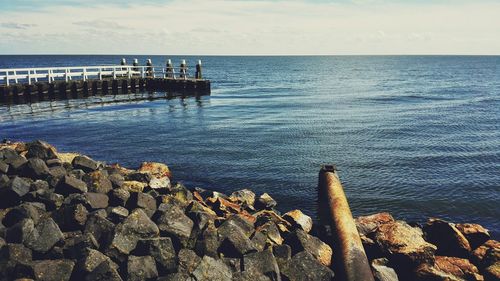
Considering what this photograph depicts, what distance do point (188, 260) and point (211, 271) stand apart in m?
0.53

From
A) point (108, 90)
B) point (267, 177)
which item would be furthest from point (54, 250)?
point (108, 90)

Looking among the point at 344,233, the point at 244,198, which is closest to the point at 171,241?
the point at 344,233

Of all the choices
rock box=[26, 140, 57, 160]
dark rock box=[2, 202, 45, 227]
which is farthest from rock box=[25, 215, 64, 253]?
rock box=[26, 140, 57, 160]

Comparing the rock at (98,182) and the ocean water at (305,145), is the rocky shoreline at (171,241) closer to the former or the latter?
the rock at (98,182)

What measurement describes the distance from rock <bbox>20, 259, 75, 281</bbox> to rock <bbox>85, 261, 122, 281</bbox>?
0.45m

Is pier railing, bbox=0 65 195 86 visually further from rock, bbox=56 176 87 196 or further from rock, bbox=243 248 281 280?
rock, bbox=243 248 281 280

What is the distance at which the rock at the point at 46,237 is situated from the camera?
682 cm

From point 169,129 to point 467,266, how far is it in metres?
18.4

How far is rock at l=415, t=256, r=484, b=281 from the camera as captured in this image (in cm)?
746

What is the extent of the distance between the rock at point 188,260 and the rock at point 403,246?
3649mm

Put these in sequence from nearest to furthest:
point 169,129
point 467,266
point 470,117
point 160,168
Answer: point 467,266
point 160,168
point 169,129
point 470,117

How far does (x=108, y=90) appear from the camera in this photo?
39.8 m

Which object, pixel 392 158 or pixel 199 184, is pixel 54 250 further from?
pixel 392 158

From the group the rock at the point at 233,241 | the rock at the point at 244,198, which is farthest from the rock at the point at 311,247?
the rock at the point at 244,198
